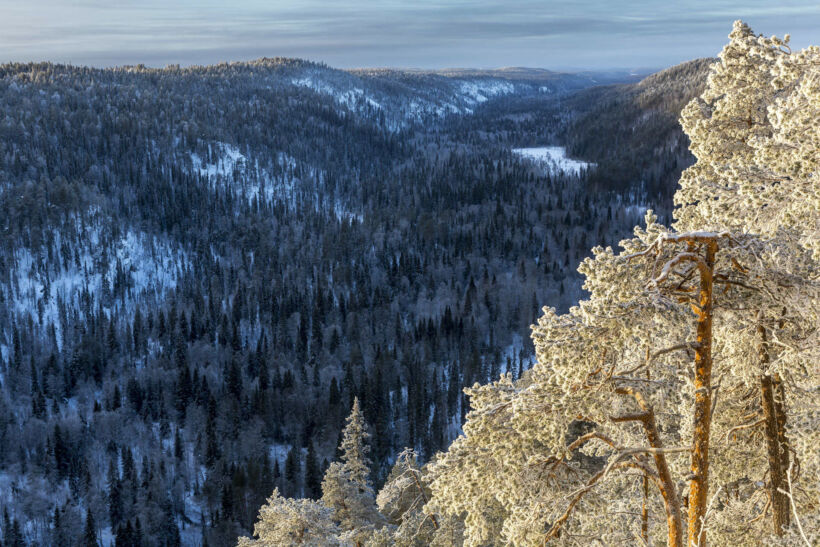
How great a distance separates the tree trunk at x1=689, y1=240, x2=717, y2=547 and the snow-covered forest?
0.02 metres

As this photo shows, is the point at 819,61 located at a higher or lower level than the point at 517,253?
higher

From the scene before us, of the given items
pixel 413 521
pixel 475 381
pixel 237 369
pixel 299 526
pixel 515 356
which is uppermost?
pixel 475 381

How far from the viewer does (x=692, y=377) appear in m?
10.9

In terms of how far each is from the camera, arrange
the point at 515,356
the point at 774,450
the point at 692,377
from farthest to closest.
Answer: the point at 515,356, the point at 774,450, the point at 692,377

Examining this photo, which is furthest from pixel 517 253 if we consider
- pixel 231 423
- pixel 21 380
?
pixel 21 380

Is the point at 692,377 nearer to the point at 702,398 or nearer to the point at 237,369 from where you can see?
the point at 702,398

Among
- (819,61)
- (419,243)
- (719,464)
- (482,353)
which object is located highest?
(819,61)

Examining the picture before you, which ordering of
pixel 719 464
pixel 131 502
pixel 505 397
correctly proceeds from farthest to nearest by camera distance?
pixel 131 502 < pixel 719 464 < pixel 505 397

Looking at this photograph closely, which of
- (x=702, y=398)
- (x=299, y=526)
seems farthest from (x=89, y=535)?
(x=702, y=398)

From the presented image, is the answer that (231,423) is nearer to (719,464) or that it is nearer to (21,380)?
(21,380)

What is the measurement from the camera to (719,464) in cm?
1265

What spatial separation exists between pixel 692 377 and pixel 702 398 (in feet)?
6.45

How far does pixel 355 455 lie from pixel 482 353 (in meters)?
96.9

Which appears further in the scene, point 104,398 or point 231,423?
point 104,398
